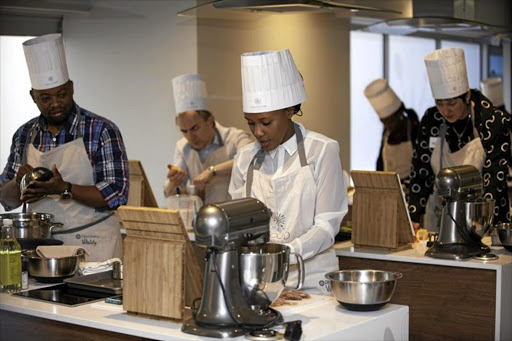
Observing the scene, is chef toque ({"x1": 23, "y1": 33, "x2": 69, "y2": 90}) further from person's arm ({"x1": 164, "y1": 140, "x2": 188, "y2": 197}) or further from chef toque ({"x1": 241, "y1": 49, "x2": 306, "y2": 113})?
person's arm ({"x1": 164, "y1": 140, "x2": 188, "y2": 197})

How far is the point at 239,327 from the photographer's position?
6.37 ft

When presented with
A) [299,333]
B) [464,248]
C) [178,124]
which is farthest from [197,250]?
[299,333]

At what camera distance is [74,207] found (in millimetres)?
3133

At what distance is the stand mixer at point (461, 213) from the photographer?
3076mm

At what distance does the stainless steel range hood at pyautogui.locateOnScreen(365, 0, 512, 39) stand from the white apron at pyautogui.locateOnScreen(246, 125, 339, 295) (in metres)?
2.57

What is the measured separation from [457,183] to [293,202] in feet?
2.56

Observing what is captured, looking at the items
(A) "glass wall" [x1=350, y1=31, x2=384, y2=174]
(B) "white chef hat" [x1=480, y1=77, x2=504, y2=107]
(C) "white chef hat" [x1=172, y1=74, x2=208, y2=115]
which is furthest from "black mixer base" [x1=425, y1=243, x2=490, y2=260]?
(B) "white chef hat" [x1=480, y1=77, x2=504, y2=107]

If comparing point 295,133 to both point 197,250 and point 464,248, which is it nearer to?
point 464,248

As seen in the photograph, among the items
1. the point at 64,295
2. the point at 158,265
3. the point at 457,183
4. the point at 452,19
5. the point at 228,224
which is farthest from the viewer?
the point at 452,19

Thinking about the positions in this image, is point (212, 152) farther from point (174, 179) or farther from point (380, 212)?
point (380, 212)

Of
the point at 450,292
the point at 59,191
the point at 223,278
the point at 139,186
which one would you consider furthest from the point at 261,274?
the point at 139,186

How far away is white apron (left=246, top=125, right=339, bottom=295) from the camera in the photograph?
2.58m

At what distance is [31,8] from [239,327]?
2.65 meters

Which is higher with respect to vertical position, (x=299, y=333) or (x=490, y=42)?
(x=490, y=42)
